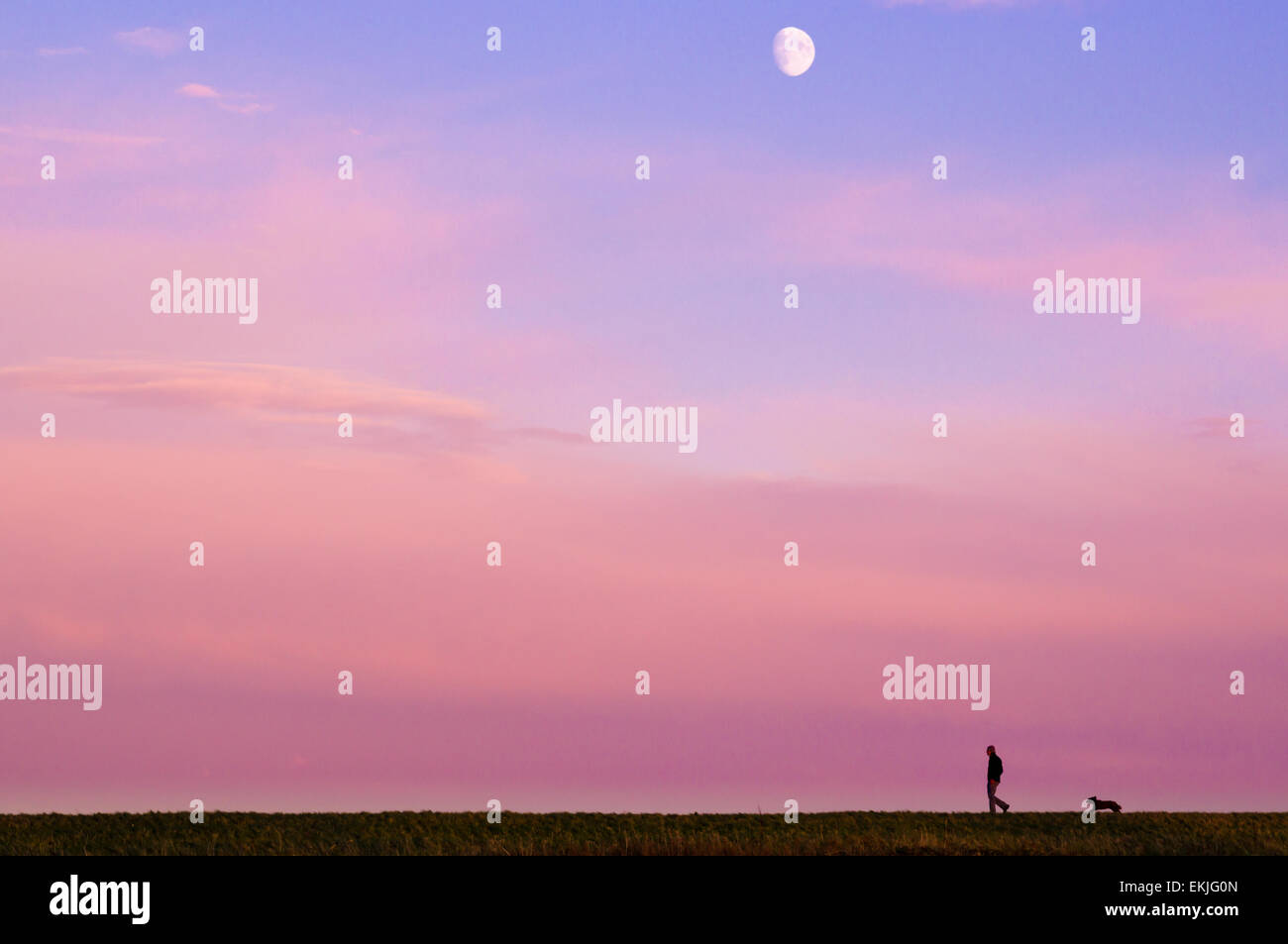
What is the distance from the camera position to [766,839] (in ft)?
116

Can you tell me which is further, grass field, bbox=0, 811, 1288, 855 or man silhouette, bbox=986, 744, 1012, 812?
man silhouette, bbox=986, 744, 1012, 812

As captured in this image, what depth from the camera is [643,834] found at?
135ft

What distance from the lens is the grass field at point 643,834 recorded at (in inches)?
1281

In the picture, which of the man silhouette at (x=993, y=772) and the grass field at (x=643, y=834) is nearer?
the grass field at (x=643, y=834)

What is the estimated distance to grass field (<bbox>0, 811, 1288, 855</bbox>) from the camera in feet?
107
